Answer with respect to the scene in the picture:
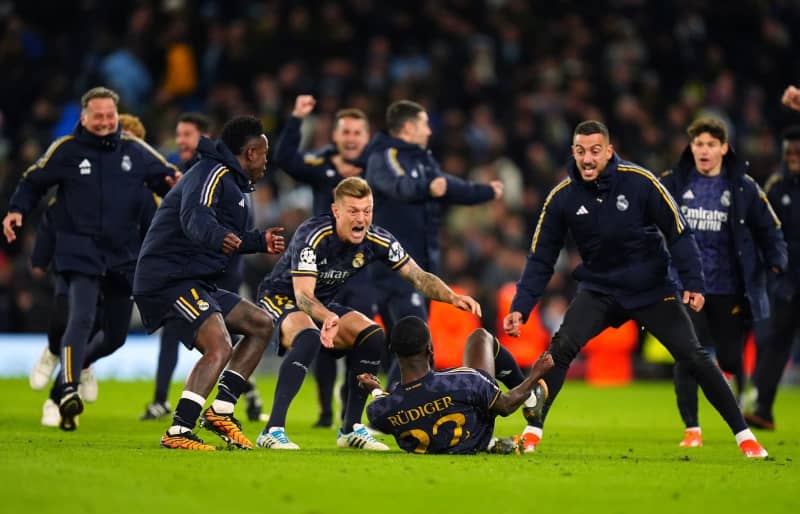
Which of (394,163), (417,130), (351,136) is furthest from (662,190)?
(351,136)

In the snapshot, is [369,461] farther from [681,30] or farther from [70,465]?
[681,30]

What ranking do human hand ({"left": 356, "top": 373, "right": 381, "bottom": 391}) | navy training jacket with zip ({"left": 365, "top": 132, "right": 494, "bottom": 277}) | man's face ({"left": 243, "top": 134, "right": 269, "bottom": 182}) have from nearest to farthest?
human hand ({"left": 356, "top": 373, "right": 381, "bottom": 391}) < man's face ({"left": 243, "top": 134, "right": 269, "bottom": 182}) < navy training jacket with zip ({"left": 365, "top": 132, "right": 494, "bottom": 277})

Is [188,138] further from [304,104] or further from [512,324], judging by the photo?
[512,324]

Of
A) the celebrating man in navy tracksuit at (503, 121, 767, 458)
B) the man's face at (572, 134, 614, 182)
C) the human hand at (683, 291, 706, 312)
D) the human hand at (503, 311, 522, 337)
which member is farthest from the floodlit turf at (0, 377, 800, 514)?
the man's face at (572, 134, 614, 182)

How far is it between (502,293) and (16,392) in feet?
22.6

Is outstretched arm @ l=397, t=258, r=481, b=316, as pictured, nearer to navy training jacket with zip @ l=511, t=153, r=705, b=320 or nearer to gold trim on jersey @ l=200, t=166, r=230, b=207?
navy training jacket with zip @ l=511, t=153, r=705, b=320

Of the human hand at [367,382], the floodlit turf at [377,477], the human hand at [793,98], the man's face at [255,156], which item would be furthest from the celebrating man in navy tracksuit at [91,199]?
the human hand at [793,98]

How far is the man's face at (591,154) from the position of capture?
934cm

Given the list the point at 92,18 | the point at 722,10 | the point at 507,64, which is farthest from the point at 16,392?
the point at 722,10

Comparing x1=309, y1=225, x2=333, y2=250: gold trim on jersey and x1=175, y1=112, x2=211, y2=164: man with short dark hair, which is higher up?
x1=175, y1=112, x2=211, y2=164: man with short dark hair

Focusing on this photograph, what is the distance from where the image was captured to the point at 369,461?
8375 mm

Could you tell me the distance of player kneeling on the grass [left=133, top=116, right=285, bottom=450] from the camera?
8.93 meters

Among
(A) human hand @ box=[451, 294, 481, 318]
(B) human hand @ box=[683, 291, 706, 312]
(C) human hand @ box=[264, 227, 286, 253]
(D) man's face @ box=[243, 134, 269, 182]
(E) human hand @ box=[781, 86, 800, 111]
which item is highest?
(E) human hand @ box=[781, 86, 800, 111]

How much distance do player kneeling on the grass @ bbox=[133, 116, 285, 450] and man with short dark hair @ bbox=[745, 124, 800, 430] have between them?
222 inches
